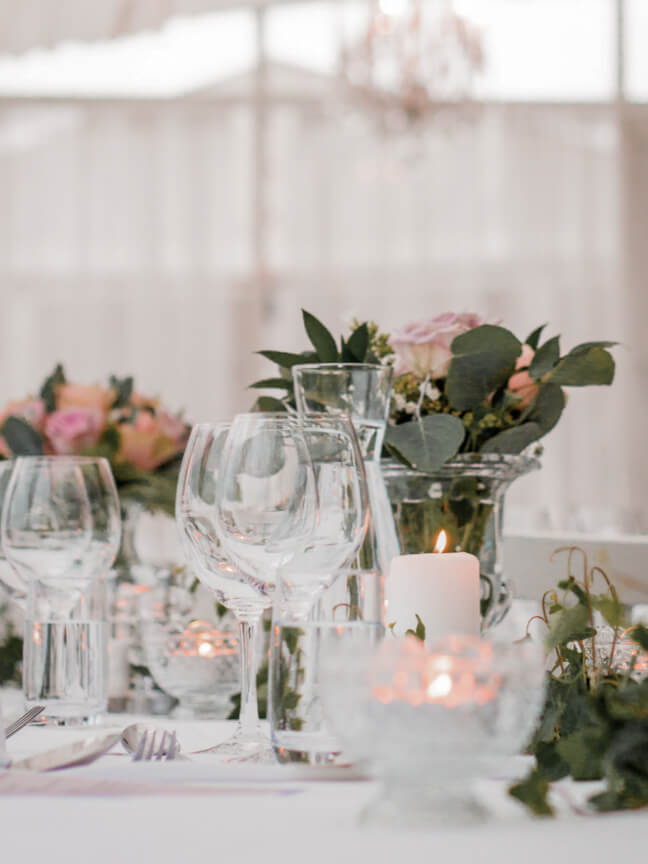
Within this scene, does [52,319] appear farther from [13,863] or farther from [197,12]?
[13,863]

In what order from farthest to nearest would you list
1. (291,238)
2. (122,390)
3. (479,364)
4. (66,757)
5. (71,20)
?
1. (291,238)
2. (122,390)
3. (71,20)
4. (479,364)
5. (66,757)

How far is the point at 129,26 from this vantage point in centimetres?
118

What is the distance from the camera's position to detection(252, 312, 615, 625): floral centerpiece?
866mm

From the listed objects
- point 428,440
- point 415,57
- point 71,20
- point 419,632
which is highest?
point 415,57

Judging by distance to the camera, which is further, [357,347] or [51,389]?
[51,389]

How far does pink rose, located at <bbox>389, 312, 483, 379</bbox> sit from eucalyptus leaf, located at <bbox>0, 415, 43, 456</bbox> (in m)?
0.58

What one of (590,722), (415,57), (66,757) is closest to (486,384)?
(590,722)

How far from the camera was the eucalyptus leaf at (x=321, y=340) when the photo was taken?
886 millimetres

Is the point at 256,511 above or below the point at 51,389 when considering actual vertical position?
below

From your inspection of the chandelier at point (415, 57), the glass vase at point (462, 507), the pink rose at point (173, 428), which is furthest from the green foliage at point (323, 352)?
the chandelier at point (415, 57)

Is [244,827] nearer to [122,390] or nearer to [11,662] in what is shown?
[11,662]

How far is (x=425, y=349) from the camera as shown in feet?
2.98

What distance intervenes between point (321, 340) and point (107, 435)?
509 mm

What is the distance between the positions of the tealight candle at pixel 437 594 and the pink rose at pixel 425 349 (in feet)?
0.77
